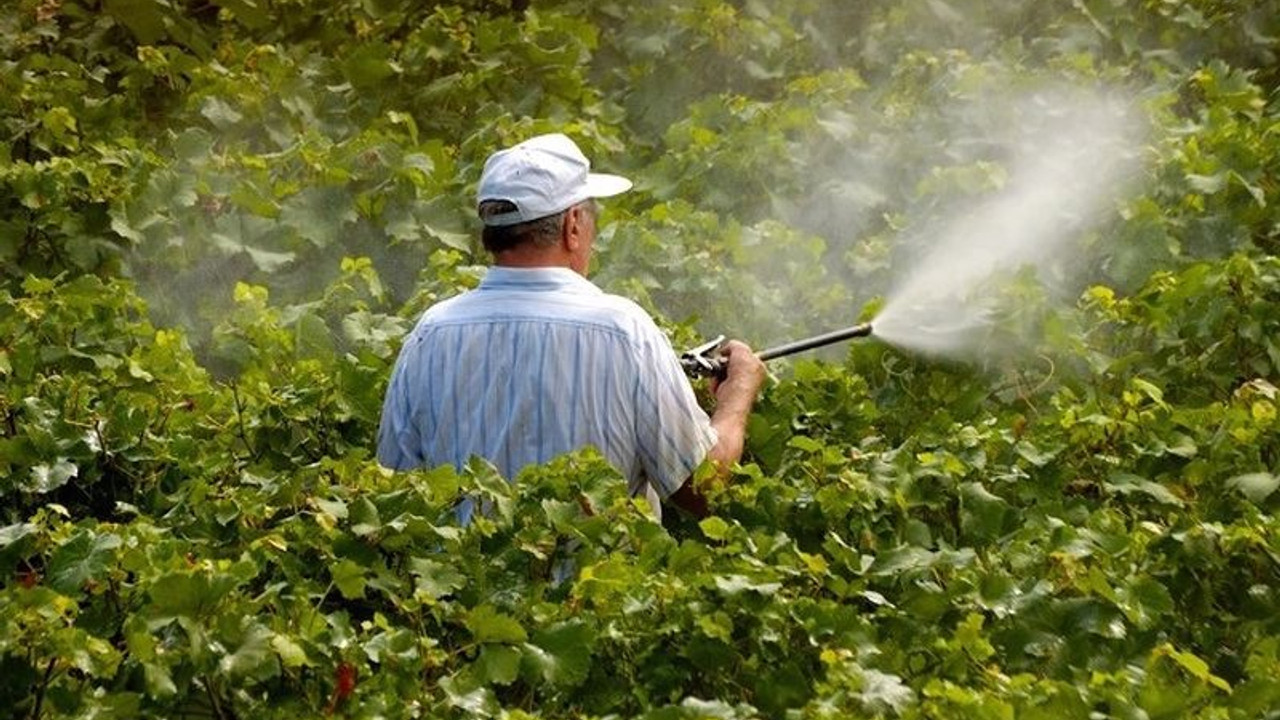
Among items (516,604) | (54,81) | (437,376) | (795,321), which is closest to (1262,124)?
(795,321)

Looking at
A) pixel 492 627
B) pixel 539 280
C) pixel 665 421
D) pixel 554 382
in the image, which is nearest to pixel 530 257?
pixel 539 280

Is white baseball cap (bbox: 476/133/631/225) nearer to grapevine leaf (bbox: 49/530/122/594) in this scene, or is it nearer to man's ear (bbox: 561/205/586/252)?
man's ear (bbox: 561/205/586/252)

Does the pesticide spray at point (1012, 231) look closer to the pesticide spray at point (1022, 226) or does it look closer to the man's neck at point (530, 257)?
the pesticide spray at point (1022, 226)

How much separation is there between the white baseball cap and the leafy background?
573 millimetres

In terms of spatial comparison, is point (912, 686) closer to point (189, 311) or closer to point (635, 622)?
point (635, 622)

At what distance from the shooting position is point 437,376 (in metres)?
4.15

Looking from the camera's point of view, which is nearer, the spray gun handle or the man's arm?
the man's arm

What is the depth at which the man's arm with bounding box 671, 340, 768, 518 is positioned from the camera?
4164 mm

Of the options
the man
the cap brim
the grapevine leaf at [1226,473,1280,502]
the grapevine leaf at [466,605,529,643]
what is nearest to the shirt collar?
the man

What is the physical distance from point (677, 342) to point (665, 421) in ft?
3.00

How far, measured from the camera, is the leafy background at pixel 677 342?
3.33 metres

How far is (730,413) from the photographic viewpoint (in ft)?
14.3

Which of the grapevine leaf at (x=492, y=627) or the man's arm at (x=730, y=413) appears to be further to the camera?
the man's arm at (x=730, y=413)

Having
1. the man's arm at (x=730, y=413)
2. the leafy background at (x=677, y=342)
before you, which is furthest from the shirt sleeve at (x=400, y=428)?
the man's arm at (x=730, y=413)
